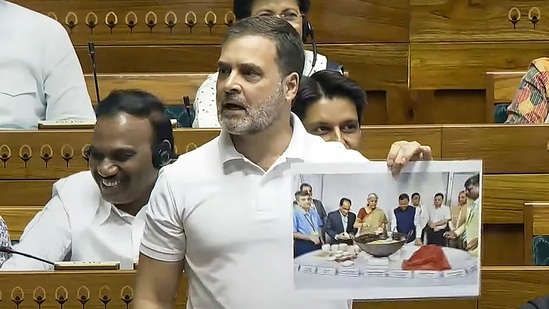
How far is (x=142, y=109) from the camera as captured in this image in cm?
160

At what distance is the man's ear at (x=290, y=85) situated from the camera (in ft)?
3.81

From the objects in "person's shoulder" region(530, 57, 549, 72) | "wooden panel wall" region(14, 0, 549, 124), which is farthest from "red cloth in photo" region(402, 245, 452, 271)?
"wooden panel wall" region(14, 0, 549, 124)

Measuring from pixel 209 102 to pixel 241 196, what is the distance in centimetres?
86

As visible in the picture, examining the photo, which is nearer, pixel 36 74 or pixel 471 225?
pixel 471 225

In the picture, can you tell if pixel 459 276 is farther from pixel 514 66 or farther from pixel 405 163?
pixel 514 66

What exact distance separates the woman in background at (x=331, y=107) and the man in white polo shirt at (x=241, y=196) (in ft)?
0.94

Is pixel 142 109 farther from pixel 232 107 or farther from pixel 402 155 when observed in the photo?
pixel 402 155

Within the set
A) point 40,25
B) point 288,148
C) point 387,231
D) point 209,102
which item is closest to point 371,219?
point 387,231

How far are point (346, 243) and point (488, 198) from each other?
2.66ft

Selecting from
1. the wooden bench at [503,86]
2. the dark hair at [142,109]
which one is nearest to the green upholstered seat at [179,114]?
the dark hair at [142,109]

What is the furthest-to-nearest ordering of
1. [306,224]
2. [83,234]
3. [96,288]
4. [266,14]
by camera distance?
[266,14] → [83,234] → [96,288] → [306,224]

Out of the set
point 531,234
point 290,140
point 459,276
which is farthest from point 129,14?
point 459,276

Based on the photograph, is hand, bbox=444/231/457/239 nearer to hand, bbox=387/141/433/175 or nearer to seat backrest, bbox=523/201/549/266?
hand, bbox=387/141/433/175

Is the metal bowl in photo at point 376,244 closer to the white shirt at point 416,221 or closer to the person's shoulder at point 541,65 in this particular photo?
the white shirt at point 416,221
